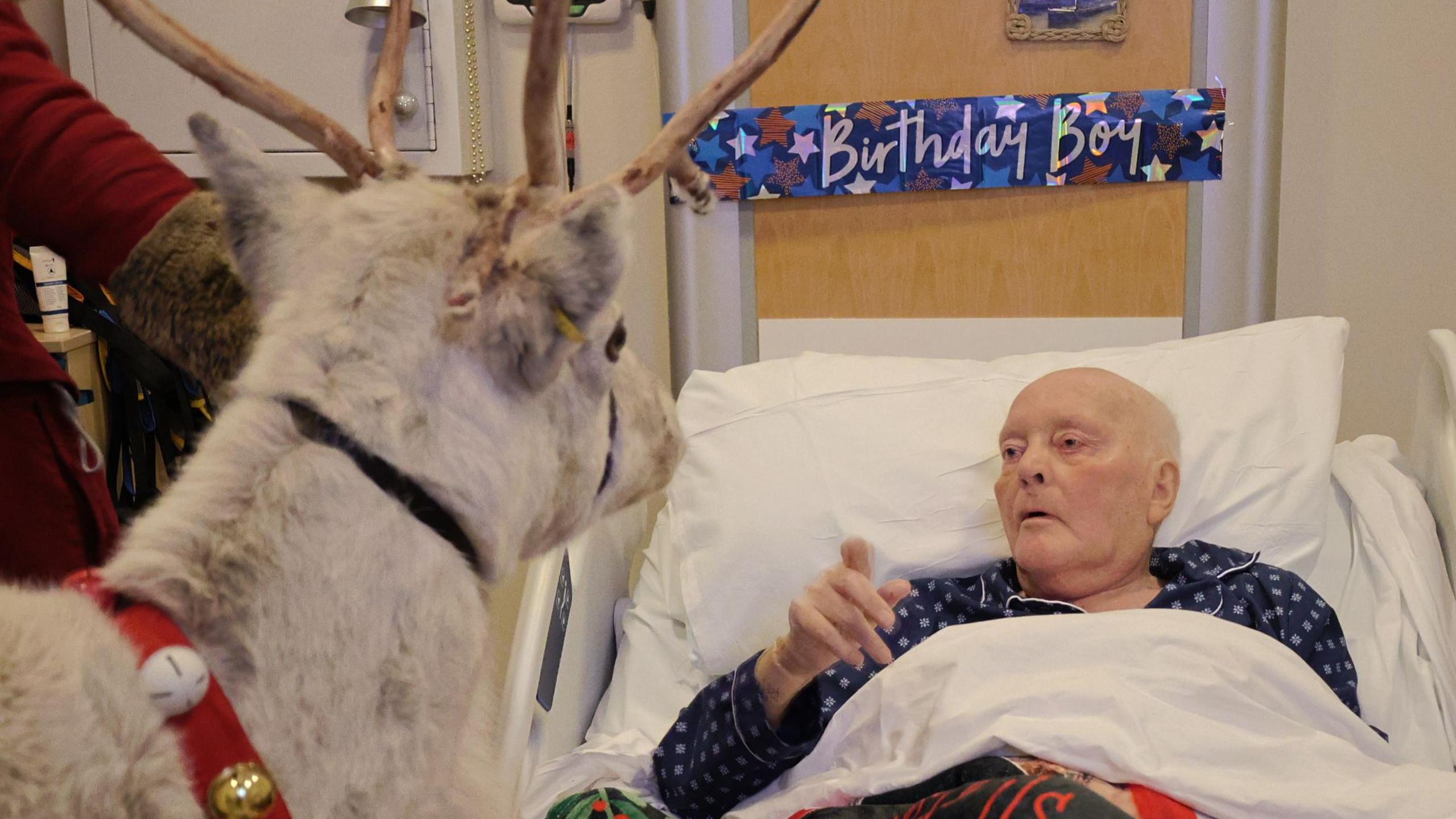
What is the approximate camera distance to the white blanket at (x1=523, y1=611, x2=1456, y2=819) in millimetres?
1091

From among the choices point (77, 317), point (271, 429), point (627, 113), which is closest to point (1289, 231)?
point (627, 113)

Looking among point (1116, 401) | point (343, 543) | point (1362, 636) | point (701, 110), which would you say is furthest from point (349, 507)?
point (1362, 636)

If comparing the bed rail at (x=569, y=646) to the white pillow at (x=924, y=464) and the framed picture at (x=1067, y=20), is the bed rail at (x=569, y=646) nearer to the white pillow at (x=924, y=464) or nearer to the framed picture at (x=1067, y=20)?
the white pillow at (x=924, y=464)

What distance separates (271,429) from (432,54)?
1.71 meters

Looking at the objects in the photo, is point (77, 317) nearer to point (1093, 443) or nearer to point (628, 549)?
point (628, 549)

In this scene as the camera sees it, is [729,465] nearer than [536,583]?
No

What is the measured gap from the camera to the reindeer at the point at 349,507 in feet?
1.77

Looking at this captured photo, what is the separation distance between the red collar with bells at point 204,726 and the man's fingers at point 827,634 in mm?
649

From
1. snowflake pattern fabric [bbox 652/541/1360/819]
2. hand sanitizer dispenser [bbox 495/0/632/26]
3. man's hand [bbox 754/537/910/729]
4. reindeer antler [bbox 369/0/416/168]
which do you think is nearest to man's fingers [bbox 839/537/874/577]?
man's hand [bbox 754/537/910/729]

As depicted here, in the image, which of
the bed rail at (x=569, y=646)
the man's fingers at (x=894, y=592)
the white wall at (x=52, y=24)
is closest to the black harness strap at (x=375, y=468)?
the bed rail at (x=569, y=646)

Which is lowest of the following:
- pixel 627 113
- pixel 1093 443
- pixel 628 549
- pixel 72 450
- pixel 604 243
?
pixel 628 549

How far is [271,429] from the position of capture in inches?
23.5

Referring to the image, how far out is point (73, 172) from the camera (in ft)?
2.82

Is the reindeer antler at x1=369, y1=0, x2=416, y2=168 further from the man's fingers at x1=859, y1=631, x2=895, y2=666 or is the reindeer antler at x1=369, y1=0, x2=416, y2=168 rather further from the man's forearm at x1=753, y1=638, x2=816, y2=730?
the man's forearm at x1=753, y1=638, x2=816, y2=730
